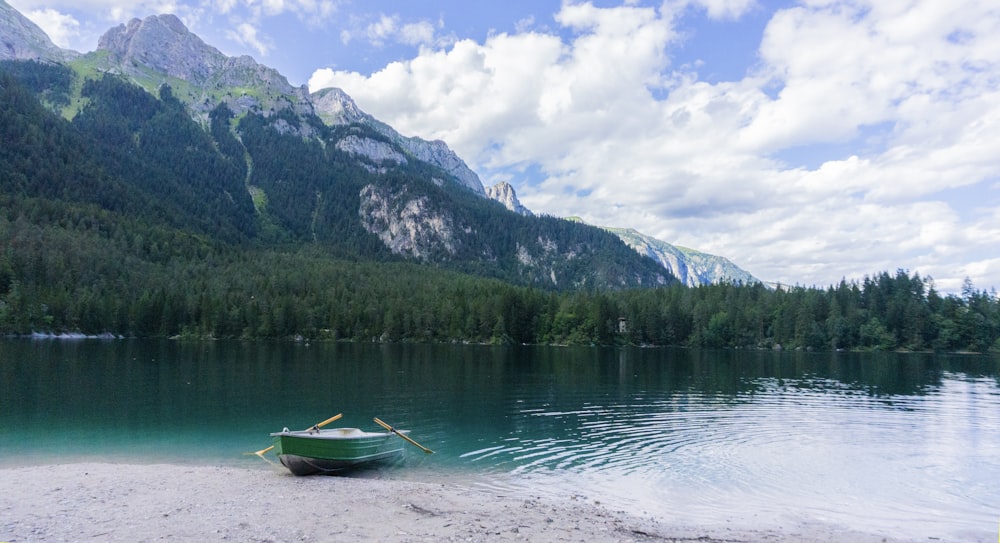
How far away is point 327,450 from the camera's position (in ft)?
86.2

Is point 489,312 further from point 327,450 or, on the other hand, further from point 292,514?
point 292,514

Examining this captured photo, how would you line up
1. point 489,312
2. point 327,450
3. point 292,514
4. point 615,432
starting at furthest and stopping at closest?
point 489,312 < point 615,432 < point 327,450 < point 292,514

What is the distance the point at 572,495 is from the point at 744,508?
276 inches

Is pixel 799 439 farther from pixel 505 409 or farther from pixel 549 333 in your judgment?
pixel 549 333

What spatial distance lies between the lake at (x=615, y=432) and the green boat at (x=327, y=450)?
1.60 metres

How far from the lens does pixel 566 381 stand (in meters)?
71.7

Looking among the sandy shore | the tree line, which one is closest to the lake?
the sandy shore

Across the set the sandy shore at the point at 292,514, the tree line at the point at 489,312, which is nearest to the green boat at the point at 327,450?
the sandy shore at the point at 292,514

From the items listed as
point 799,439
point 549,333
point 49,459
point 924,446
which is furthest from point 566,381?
point 549,333

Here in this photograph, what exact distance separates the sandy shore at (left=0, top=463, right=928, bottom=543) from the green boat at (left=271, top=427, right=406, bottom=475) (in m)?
Answer: 1.53

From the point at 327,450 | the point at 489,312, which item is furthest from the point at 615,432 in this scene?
the point at 489,312

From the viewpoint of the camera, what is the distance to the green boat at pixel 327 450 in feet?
84.7

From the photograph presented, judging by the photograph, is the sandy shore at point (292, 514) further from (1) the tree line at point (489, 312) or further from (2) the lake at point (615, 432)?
(1) the tree line at point (489, 312)

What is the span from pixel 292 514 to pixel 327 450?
7296mm
